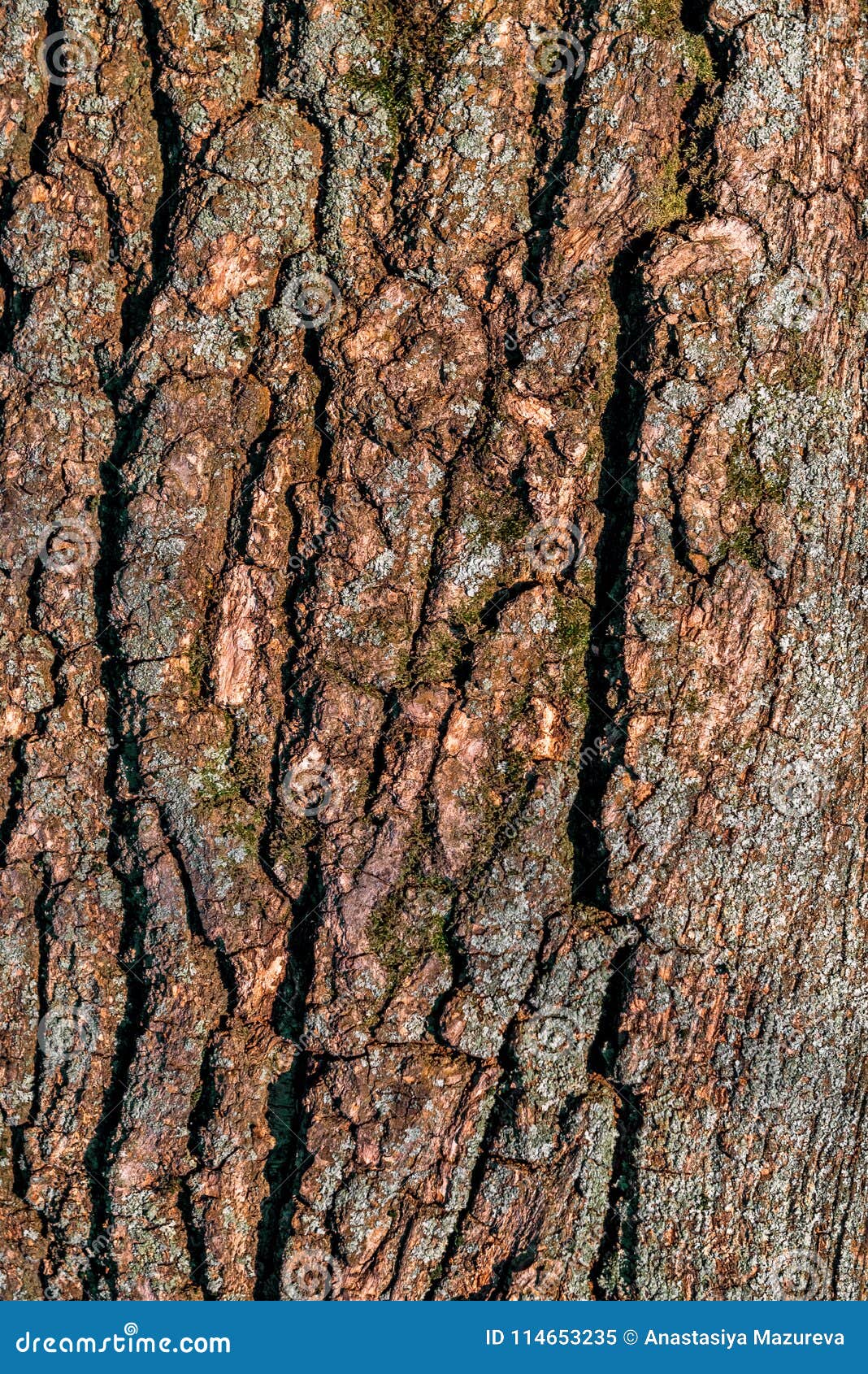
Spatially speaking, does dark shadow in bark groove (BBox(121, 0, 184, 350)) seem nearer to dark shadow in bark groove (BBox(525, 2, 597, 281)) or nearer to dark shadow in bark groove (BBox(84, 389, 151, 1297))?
dark shadow in bark groove (BBox(84, 389, 151, 1297))

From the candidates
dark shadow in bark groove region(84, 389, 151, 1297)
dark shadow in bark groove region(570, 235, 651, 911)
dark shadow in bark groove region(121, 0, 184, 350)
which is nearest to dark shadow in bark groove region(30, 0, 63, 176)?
dark shadow in bark groove region(121, 0, 184, 350)

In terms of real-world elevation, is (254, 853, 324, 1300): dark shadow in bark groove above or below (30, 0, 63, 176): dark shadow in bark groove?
below

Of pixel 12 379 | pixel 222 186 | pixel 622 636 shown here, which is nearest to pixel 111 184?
pixel 222 186

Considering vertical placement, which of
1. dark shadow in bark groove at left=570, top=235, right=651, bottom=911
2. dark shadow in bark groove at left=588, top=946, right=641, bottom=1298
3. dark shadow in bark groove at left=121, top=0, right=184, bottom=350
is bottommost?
dark shadow in bark groove at left=588, top=946, right=641, bottom=1298

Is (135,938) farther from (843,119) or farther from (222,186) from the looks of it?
(843,119)

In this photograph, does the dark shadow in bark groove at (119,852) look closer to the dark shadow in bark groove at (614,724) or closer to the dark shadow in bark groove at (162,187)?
the dark shadow in bark groove at (162,187)

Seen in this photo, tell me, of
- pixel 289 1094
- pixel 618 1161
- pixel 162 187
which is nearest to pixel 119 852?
pixel 289 1094

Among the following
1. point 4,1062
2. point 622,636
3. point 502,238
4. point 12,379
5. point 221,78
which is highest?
point 221,78

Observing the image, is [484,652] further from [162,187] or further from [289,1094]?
[162,187]
